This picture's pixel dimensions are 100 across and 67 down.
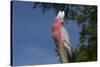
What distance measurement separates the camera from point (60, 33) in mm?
2492

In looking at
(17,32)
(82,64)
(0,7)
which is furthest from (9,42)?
(82,64)

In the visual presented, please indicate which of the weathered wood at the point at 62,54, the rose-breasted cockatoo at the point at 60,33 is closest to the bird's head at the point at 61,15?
the rose-breasted cockatoo at the point at 60,33

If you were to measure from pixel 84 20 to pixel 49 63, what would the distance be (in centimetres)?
55

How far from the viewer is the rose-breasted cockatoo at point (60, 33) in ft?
8.11

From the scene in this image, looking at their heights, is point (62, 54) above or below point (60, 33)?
below

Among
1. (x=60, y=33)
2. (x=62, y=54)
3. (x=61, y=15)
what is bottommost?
(x=62, y=54)

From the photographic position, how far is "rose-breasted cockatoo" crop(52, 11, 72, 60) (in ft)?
8.11

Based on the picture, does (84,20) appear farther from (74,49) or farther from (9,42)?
(9,42)

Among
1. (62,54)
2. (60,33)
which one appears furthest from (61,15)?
(62,54)

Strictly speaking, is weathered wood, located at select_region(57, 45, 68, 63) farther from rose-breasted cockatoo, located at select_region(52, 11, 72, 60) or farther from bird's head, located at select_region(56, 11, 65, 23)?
bird's head, located at select_region(56, 11, 65, 23)

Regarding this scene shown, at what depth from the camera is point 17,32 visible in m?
2.33

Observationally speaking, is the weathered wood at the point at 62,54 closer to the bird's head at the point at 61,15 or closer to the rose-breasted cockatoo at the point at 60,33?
the rose-breasted cockatoo at the point at 60,33

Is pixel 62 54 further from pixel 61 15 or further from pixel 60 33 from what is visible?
pixel 61 15

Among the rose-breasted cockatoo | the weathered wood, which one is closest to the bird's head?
the rose-breasted cockatoo
